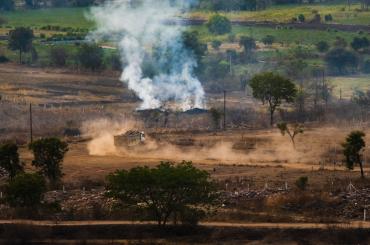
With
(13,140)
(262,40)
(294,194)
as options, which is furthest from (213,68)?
(294,194)

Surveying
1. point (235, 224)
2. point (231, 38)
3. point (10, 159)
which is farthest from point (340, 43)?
point (235, 224)

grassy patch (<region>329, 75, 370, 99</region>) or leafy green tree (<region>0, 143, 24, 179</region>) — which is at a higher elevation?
grassy patch (<region>329, 75, 370, 99</region>)

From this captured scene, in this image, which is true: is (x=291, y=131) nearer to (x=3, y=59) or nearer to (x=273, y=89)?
(x=273, y=89)

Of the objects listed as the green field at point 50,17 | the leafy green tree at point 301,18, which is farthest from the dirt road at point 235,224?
the leafy green tree at point 301,18

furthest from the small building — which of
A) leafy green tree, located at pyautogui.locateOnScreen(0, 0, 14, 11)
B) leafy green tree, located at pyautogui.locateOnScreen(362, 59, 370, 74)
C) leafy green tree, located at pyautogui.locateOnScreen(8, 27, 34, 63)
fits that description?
leafy green tree, located at pyautogui.locateOnScreen(0, 0, 14, 11)

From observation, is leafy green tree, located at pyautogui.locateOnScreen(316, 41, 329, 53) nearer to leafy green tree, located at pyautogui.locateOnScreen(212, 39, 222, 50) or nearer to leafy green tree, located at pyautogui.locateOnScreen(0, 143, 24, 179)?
leafy green tree, located at pyautogui.locateOnScreen(212, 39, 222, 50)

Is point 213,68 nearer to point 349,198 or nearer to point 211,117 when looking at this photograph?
point 211,117
